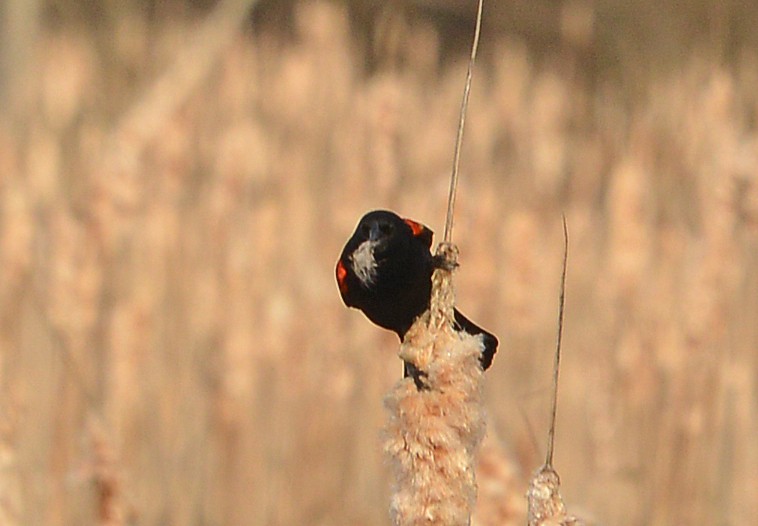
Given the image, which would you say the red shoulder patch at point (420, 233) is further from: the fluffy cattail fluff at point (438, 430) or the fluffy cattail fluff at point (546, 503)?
the fluffy cattail fluff at point (546, 503)

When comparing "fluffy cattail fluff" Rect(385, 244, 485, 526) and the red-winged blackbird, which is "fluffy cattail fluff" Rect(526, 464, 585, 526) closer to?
"fluffy cattail fluff" Rect(385, 244, 485, 526)

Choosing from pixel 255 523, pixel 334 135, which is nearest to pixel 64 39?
pixel 334 135

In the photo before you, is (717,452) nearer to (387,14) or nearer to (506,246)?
(506,246)

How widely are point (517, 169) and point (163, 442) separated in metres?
1.38

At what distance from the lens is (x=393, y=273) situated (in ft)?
3.60

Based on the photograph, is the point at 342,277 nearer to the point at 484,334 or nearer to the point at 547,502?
the point at 484,334

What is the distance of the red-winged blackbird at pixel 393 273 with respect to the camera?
1088mm

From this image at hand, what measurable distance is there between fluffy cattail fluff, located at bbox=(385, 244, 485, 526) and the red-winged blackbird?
85mm

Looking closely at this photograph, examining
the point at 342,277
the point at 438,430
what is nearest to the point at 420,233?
the point at 342,277

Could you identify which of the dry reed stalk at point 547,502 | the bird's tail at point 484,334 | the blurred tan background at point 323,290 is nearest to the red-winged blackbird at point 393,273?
the bird's tail at point 484,334

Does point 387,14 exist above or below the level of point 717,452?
above

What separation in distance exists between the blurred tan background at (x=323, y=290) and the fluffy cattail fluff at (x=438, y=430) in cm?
94

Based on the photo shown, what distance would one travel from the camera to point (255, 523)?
2.45 meters

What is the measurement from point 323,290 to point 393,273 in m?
1.65
